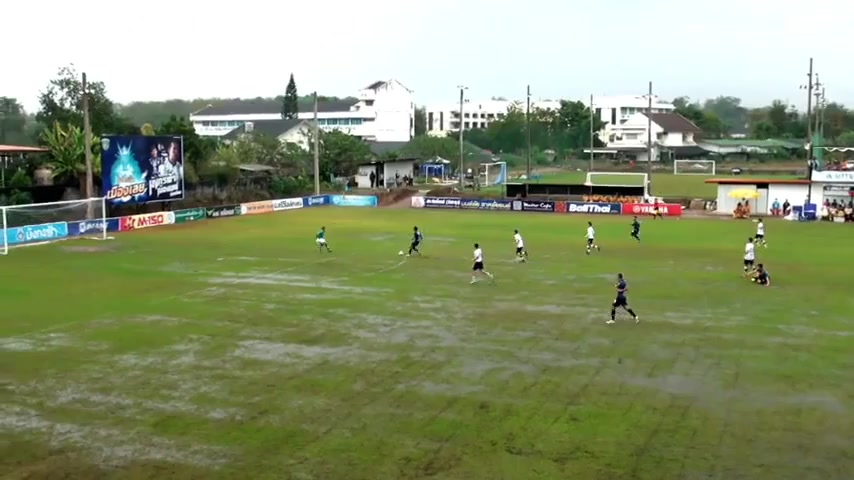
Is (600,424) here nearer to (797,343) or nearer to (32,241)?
(797,343)

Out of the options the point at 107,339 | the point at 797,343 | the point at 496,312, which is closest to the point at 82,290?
the point at 107,339

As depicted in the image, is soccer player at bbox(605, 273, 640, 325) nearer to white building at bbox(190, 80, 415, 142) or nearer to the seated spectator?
the seated spectator

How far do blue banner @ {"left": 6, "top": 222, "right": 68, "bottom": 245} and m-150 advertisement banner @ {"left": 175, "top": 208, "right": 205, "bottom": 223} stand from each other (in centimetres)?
1162

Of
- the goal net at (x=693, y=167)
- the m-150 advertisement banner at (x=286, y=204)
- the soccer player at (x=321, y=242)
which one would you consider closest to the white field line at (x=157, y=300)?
the soccer player at (x=321, y=242)

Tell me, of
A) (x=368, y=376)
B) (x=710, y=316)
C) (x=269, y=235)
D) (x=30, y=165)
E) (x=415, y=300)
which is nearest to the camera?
(x=368, y=376)

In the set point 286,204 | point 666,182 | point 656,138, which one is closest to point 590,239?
point 286,204

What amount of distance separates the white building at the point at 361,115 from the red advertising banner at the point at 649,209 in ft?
291

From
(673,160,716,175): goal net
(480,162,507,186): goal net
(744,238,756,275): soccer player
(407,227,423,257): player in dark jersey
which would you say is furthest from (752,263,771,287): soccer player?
(673,160,716,175): goal net

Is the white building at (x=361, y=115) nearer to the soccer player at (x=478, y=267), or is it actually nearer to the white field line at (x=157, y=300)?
the white field line at (x=157, y=300)

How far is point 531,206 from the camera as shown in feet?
235

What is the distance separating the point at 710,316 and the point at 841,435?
1090 cm

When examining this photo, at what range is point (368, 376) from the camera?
18.4m

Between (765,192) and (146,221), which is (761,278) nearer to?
(765,192)

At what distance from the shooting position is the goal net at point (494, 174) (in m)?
91.8
